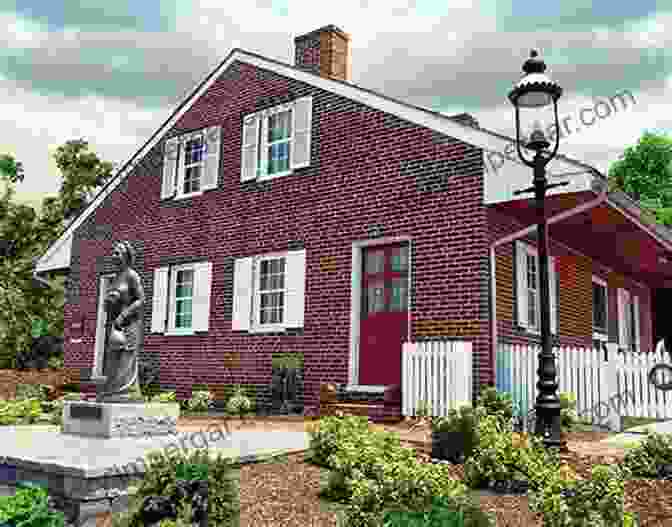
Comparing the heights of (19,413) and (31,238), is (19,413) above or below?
below

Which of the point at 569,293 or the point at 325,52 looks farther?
the point at 325,52

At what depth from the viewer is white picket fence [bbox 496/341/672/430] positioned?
984cm

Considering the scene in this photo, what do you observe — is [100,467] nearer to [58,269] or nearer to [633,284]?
[58,269]

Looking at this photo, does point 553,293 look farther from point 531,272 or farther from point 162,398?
point 162,398

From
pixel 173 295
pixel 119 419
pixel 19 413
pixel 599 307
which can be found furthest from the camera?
pixel 599 307

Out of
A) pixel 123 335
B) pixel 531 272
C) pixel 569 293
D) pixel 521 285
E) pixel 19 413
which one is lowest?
pixel 19 413

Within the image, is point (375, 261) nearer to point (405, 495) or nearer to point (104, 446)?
point (104, 446)

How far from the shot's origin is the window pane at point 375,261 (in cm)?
1204

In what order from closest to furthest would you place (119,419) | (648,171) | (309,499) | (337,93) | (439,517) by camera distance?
(439,517) → (309,499) → (119,419) → (337,93) → (648,171)

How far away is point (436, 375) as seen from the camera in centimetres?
1041

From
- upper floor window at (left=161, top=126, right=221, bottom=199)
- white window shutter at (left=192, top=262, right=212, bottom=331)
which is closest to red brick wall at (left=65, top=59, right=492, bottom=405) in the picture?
white window shutter at (left=192, top=262, right=212, bottom=331)

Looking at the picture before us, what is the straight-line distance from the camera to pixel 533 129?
27.0ft

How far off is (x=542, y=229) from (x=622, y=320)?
1075 cm

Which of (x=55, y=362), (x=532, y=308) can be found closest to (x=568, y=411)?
(x=532, y=308)
